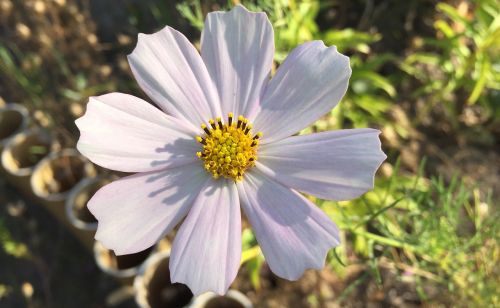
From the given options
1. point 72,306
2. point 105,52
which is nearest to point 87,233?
point 72,306

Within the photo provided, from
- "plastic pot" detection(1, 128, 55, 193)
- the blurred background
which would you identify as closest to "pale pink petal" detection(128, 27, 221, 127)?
the blurred background

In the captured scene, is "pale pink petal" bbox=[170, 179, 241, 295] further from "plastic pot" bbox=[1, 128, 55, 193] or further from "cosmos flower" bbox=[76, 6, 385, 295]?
"plastic pot" bbox=[1, 128, 55, 193]

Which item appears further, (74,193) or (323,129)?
(74,193)

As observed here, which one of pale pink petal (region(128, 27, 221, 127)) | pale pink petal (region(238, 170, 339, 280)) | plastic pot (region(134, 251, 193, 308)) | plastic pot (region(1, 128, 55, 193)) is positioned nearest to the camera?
pale pink petal (region(238, 170, 339, 280))

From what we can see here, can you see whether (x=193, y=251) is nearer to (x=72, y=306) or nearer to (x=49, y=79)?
(x=72, y=306)

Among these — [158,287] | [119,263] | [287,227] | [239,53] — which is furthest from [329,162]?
[119,263]

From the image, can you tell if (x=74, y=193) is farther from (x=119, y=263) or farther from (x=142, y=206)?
(x=142, y=206)
